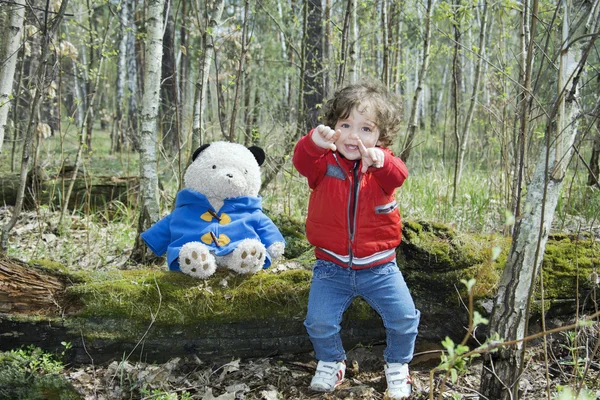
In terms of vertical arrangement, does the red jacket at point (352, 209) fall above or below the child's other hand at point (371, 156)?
below

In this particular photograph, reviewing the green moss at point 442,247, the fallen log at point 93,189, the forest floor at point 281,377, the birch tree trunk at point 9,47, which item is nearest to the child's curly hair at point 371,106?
the green moss at point 442,247

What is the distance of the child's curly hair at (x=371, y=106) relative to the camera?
8.61ft

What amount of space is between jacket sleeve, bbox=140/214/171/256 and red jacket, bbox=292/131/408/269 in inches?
40.1

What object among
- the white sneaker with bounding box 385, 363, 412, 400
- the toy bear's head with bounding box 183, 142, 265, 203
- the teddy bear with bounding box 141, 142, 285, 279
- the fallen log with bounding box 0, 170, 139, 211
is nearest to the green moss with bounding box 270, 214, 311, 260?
the teddy bear with bounding box 141, 142, 285, 279

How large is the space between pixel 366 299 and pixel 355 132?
0.94 metres

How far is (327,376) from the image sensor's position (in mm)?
2586

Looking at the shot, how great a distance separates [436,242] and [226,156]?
4.79 ft

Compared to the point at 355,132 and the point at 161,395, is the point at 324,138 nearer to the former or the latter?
the point at 355,132

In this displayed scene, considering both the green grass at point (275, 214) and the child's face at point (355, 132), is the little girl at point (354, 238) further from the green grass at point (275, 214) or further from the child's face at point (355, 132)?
the green grass at point (275, 214)

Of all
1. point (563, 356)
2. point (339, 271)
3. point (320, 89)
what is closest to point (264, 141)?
point (320, 89)

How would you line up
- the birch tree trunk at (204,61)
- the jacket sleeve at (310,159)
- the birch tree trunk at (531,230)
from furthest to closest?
the birch tree trunk at (204,61) → the jacket sleeve at (310,159) → the birch tree trunk at (531,230)

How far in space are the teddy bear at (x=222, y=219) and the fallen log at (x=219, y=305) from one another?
6.2 inches

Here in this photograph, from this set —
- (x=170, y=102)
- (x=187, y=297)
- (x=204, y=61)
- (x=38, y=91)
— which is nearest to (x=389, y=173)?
(x=187, y=297)

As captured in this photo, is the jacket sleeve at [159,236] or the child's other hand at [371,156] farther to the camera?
the jacket sleeve at [159,236]
